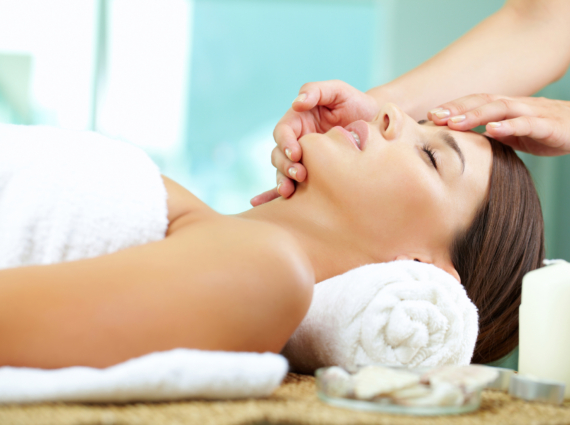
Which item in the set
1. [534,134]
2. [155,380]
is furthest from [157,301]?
[534,134]

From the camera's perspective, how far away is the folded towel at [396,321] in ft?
2.76

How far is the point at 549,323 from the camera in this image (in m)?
0.74

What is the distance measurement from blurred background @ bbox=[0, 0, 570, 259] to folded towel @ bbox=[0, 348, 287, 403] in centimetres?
375

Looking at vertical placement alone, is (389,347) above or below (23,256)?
below

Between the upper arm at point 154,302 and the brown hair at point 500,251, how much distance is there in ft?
1.90

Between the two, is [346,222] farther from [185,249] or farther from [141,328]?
[141,328]

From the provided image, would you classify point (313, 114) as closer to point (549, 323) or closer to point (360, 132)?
point (360, 132)

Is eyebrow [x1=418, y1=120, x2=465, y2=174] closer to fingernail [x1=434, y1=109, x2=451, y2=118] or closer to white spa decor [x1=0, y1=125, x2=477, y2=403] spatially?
fingernail [x1=434, y1=109, x2=451, y2=118]

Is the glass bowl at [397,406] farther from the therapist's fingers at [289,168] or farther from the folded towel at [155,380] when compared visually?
the therapist's fingers at [289,168]

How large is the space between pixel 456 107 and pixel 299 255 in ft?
2.29

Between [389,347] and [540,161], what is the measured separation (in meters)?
2.27

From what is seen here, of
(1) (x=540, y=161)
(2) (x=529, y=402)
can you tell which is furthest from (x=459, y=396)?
(1) (x=540, y=161)

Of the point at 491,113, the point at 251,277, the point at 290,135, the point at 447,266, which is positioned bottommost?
the point at 447,266

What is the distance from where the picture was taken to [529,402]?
0.68m
